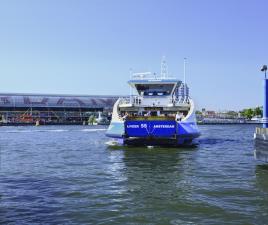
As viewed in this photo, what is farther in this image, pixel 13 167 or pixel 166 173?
pixel 13 167

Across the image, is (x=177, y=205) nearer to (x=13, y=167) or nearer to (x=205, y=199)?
(x=205, y=199)

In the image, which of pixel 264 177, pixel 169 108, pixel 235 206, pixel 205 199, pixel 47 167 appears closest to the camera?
pixel 235 206

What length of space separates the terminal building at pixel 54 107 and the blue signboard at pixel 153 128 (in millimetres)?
133386

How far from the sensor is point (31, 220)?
10.9 metres

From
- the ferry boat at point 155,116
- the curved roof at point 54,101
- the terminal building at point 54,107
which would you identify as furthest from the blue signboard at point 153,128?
the curved roof at point 54,101

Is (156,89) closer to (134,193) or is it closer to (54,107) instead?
(134,193)

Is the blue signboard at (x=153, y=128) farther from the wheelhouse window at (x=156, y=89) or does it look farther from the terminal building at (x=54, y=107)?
the terminal building at (x=54, y=107)

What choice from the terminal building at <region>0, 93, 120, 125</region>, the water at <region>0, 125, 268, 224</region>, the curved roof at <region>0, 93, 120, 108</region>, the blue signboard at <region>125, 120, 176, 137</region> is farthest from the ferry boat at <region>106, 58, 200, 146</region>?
the curved roof at <region>0, 93, 120, 108</region>

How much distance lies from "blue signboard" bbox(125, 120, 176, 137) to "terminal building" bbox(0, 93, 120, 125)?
133386mm

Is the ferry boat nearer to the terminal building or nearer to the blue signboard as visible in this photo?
the blue signboard

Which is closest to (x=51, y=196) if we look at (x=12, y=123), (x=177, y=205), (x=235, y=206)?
(x=177, y=205)

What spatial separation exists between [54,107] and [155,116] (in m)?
149

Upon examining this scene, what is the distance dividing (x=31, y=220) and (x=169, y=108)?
2851 cm

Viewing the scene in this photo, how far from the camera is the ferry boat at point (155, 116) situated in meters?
33.0
